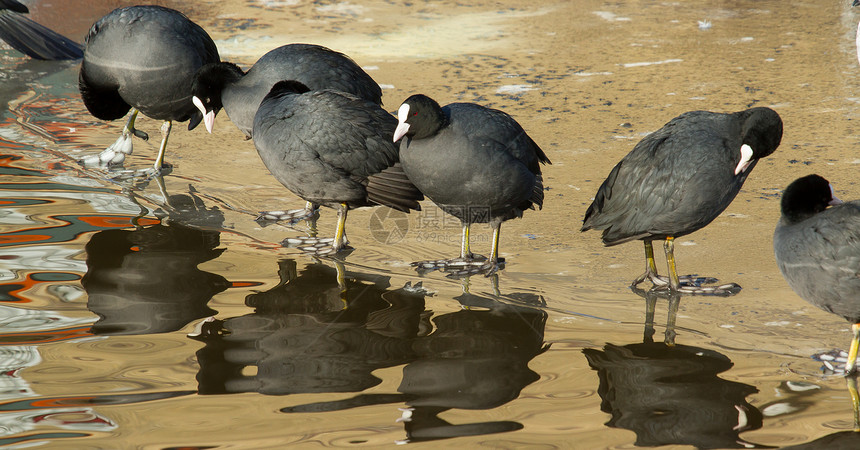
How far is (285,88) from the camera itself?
5574 millimetres

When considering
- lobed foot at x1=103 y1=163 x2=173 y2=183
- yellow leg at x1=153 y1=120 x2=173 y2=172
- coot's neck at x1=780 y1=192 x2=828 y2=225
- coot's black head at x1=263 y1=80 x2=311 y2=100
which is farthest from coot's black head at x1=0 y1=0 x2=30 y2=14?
coot's neck at x1=780 y1=192 x2=828 y2=225

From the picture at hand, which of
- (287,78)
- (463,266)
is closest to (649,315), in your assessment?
(463,266)

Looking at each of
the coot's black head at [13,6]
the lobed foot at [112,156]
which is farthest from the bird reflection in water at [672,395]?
the coot's black head at [13,6]

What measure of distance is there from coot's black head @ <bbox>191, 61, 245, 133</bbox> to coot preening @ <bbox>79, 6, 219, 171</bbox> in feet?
1.40

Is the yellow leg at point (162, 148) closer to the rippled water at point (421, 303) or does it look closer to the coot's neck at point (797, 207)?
the rippled water at point (421, 303)

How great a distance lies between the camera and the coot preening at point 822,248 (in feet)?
12.1

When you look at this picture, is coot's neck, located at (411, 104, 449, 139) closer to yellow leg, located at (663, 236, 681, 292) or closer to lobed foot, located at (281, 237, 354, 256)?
lobed foot, located at (281, 237, 354, 256)

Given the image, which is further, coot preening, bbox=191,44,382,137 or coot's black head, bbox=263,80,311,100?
coot preening, bbox=191,44,382,137

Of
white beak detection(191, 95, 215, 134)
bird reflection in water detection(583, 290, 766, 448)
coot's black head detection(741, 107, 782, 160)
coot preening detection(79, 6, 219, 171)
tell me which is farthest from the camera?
coot preening detection(79, 6, 219, 171)

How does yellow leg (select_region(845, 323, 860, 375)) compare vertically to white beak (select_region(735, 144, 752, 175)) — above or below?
below

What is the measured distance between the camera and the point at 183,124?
25.4 ft

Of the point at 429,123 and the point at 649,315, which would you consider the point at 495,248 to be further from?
the point at 649,315

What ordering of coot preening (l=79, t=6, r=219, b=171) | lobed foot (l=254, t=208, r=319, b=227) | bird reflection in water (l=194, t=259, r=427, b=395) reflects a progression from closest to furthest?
bird reflection in water (l=194, t=259, r=427, b=395), lobed foot (l=254, t=208, r=319, b=227), coot preening (l=79, t=6, r=219, b=171)

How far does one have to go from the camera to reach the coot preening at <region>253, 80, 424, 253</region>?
16.8 ft
